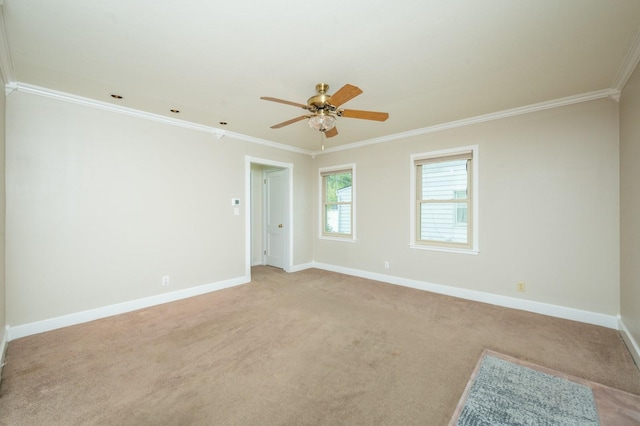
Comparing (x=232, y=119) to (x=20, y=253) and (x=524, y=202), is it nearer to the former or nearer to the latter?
(x=20, y=253)

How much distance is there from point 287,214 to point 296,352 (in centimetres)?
331

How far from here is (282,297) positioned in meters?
3.97

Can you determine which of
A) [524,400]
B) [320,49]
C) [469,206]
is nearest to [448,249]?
[469,206]

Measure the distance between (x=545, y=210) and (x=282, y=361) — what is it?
3434 mm

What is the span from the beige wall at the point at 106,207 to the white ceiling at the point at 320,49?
0.47 m

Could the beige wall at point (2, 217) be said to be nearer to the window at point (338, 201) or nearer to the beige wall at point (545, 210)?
the window at point (338, 201)

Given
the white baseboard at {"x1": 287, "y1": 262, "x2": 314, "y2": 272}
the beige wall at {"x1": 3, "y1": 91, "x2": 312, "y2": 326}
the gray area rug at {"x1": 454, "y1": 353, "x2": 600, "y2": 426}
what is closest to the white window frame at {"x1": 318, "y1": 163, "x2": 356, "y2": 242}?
the white baseboard at {"x1": 287, "y1": 262, "x2": 314, "y2": 272}

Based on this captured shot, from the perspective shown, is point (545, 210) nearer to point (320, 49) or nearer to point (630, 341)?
point (630, 341)

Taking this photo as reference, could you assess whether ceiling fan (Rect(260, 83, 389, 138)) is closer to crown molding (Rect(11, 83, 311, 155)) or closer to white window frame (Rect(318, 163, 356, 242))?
crown molding (Rect(11, 83, 311, 155))

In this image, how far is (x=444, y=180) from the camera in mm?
Answer: 4203

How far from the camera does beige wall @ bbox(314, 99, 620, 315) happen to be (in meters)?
2.99

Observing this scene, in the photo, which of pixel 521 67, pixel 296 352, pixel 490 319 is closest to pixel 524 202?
pixel 490 319

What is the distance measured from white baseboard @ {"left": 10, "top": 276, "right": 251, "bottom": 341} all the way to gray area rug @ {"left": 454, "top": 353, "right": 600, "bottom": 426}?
3578mm

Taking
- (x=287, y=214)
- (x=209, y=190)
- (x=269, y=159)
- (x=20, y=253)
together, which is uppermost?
(x=269, y=159)
